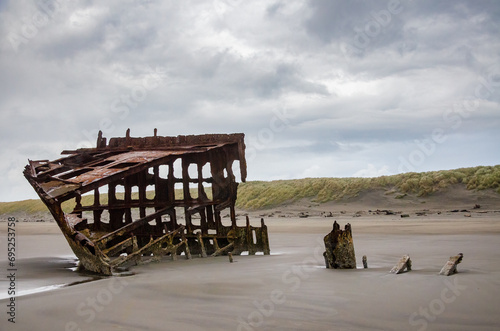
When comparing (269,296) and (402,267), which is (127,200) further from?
(402,267)

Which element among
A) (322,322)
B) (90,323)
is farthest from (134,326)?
(322,322)

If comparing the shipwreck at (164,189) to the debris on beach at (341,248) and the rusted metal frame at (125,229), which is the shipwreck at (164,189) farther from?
the debris on beach at (341,248)

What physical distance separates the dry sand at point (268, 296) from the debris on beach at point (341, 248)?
21cm

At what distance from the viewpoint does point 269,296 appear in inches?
212

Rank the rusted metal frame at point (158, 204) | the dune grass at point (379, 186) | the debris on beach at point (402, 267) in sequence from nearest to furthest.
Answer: the debris on beach at point (402, 267) < the rusted metal frame at point (158, 204) < the dune grass at point (379, 186)

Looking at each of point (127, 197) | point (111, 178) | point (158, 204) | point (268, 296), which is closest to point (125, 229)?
point (111, 178)

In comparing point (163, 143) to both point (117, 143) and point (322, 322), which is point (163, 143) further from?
point (322, 322)

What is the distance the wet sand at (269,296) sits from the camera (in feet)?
14.4

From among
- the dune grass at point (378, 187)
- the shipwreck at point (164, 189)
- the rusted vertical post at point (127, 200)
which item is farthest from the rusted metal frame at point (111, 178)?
the dune grass at point (378, 187)

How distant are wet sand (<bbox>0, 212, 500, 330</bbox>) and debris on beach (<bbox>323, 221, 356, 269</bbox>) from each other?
0.66 feet

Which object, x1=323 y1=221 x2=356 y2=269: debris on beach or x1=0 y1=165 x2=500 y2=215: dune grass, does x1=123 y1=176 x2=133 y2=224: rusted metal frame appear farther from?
x1=0 y1=165 x2=500 y2=215: dune grass

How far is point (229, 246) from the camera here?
1032cm

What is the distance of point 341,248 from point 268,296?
1990 millimetres

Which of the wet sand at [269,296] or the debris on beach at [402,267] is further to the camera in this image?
the debris on beach at [402,267]
